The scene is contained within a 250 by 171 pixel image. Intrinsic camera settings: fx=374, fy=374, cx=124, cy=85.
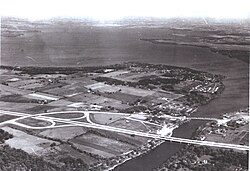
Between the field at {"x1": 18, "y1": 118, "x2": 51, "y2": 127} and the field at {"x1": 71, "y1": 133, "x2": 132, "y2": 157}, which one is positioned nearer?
the field at {"x1": 71, "y1": 133, "x2": 132, "y2": 157}

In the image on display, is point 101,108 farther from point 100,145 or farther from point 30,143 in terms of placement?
point 30,143

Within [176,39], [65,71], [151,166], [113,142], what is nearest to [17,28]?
[65,71]

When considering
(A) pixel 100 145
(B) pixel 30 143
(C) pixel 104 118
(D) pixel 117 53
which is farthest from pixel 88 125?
(D) pixel 117 53

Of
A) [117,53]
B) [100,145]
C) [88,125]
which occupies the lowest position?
[100,145]

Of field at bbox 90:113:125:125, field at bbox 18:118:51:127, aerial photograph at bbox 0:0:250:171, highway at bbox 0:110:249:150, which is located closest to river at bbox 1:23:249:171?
aerial photograph at bbox 0:0:250:171

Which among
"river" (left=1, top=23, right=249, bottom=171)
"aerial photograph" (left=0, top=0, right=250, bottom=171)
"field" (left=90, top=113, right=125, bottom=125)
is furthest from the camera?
"river" (left=1, top=23, right=249, bottom=171)

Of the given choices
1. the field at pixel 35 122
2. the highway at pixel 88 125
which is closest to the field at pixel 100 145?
the highway at pixel 88 125

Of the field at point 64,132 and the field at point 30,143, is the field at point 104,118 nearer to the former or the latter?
the field at point 64,132

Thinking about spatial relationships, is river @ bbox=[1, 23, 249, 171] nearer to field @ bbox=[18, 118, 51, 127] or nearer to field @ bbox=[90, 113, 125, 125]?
field @ bbox=[90, 113, 125, 125]
